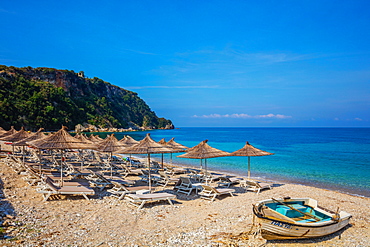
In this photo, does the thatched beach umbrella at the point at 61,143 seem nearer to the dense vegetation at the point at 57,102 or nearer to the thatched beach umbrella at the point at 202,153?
the thatched beach umbrella at the point at 202,153

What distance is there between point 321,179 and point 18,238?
1637 cm

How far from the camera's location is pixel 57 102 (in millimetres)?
81062

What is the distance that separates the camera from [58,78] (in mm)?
99812

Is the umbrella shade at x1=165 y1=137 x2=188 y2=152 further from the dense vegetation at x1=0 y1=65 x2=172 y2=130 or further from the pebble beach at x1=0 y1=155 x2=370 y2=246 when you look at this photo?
the dense vegetation at x1=0 y1=65 x2=172 y2=130

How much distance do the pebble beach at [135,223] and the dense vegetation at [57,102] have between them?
2445 inches

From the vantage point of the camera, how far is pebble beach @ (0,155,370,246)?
557 cm

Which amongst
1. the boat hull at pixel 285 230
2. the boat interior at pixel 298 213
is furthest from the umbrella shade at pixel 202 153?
the boat hull at pixel 285 230

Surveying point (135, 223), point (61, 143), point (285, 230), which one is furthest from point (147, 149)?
point (285, 230)

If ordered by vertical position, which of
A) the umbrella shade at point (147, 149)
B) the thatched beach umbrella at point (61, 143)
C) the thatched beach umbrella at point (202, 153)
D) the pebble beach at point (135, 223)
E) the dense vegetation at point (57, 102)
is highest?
the dense vegetation at point (57, 102)

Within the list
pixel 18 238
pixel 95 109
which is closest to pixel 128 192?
pixel 18 238

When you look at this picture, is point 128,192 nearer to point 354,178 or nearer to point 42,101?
point 354,178

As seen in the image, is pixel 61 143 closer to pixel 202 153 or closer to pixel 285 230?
pixel 202 153

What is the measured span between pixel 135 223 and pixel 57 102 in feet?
278

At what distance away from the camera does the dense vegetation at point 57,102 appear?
212 feet
